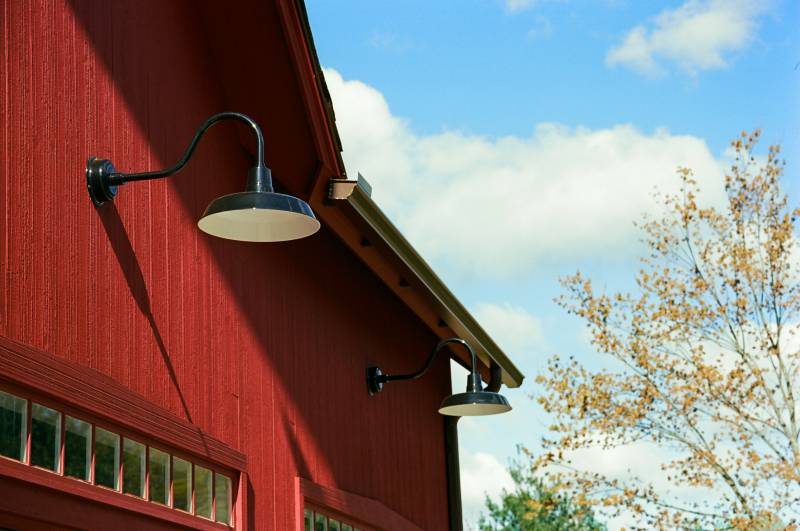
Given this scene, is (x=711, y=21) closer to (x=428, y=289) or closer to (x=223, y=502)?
(x=428, y=289)

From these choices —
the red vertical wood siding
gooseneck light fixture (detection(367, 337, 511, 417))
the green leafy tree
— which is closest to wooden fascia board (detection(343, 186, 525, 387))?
the red vertical wood siding

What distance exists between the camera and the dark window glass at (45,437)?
364 cm

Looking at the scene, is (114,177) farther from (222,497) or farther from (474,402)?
(474,402)

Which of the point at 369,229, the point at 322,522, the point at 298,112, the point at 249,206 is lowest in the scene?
the point at 322,522

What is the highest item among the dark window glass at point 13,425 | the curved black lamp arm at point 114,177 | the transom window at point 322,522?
the curved black lamp arm at point 114,177

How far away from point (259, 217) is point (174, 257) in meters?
0.81

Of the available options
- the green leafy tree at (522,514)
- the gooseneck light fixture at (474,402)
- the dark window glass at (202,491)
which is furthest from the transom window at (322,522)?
the green leafy tree at (522,514)

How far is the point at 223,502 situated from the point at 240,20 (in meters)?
2.23

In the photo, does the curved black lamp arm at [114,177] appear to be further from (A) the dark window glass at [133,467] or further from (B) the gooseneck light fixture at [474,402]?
(B) the gooseneck light fixture at [474,402]

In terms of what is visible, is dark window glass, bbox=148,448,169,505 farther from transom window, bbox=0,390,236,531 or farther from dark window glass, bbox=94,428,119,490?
dark window glass, bbox=94,428,119,490

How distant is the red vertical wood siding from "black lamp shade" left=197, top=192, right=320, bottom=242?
44 centimetres

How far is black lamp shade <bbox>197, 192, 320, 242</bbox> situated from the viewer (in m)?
4.09

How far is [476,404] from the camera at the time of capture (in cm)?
721

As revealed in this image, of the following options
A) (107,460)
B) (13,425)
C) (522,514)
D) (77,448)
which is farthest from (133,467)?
(522,514)
